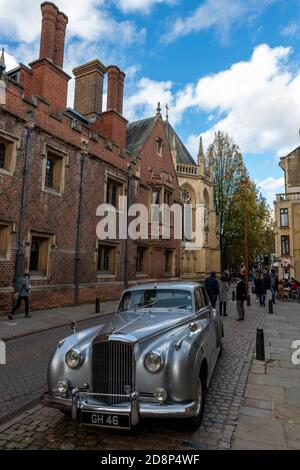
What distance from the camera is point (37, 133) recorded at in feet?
44.1

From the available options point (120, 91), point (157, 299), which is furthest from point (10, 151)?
point (120, 91)

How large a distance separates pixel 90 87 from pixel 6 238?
13086 millimetres

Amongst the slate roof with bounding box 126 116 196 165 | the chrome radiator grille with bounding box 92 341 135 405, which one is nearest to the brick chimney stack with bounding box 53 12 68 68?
the slate roof with bounding box 126 116 196 165

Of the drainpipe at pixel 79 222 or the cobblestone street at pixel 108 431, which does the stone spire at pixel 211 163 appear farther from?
the cobblestone street at pixel 108 431

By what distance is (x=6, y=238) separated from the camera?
1216 centimetres

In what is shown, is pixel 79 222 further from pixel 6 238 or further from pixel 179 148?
pixel 179 148

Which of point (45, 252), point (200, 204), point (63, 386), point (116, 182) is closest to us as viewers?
point (63, 386)

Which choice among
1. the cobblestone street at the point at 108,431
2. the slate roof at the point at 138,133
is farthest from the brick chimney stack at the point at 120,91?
the cobblestone street at the point at 108,431

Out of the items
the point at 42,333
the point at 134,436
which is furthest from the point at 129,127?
the point at 134,436

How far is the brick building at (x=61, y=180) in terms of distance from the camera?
12.4 m

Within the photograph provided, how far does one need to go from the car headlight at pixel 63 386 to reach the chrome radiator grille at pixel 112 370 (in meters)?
0.33

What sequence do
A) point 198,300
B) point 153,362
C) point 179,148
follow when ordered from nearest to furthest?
point 153,362
point 198,300
point 179,148

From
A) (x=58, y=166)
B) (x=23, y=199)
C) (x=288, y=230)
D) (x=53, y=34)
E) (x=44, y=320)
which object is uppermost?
(x=53, y=34)

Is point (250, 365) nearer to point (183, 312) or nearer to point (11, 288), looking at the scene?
point (183, 312)
